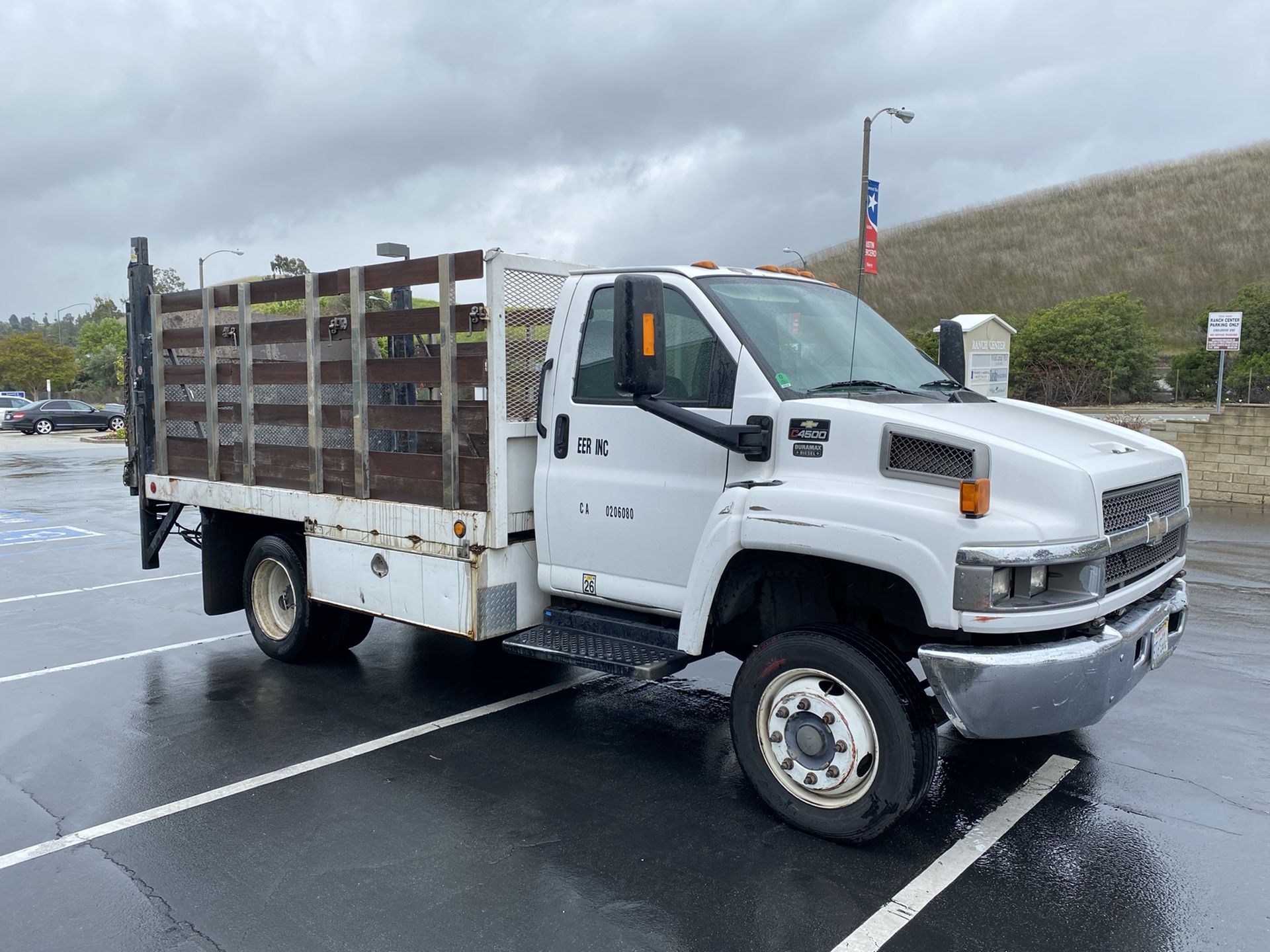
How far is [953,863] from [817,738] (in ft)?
2.36

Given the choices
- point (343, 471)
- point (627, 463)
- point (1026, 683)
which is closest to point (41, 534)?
point (343, 471)

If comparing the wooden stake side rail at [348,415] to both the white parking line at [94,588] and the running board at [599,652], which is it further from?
the white parking line at [94,588]

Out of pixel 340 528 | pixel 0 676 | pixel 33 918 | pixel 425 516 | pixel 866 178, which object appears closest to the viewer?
pixel 33 918

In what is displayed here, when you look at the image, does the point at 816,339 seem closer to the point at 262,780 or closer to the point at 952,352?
the point at 952,352

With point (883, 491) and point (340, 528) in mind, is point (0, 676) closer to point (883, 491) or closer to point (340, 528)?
point (340, 528)

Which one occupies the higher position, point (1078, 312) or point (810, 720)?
point (1078, 312)

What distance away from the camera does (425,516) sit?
225 inches

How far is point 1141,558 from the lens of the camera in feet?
14.8

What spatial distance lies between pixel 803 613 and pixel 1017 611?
116 centimetres

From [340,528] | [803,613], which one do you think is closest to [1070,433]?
[803,613]

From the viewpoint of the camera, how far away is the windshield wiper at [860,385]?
4.68 m

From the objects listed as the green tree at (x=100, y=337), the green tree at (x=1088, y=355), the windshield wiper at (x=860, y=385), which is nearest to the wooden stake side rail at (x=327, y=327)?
the windshield wiper at (x=860, y=385)

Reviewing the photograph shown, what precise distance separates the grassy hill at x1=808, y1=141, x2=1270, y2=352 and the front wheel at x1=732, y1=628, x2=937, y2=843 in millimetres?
52421

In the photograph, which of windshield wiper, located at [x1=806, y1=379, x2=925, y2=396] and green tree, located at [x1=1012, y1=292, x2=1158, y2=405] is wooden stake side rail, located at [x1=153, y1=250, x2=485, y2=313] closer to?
windshield wiper, located at [x1=806, y1=379, x2=925, y2=396]
